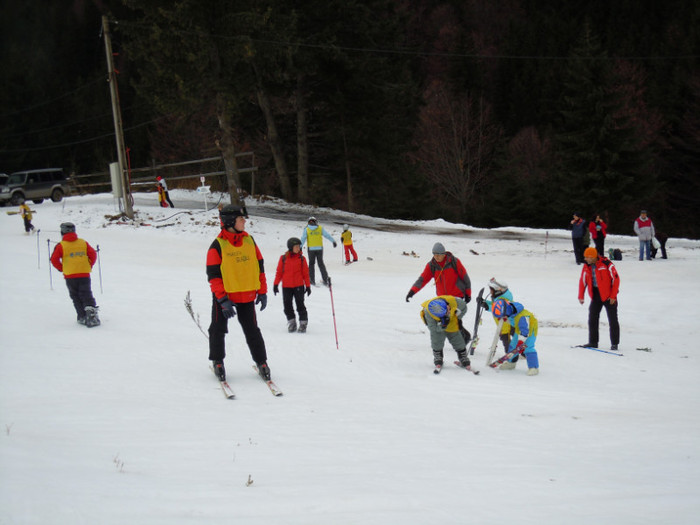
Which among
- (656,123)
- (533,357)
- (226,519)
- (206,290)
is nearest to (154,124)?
(656,123)

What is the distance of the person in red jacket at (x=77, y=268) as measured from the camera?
10820 mm

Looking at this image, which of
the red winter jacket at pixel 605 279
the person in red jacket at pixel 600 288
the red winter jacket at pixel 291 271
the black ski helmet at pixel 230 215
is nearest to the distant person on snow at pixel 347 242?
the red winter jacket at pixel 291 271

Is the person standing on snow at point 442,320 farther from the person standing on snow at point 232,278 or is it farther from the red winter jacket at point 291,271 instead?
the red winter jacket at point 291,271

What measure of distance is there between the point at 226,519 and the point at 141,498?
0.65 meters

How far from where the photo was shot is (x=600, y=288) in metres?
11.3

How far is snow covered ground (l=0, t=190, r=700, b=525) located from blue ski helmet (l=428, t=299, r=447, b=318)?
0.92 metres

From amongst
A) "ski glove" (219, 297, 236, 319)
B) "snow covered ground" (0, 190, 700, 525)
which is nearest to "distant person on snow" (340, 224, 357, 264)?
"snow covered ground" (0, 190, 700, 525)

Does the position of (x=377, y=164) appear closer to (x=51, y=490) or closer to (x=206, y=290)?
(x=206, y=290)

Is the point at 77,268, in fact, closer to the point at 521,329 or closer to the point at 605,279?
the point at 521,329

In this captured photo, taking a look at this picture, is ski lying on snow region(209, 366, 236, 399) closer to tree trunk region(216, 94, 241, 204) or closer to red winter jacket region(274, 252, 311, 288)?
red winter jacket region(274, 252, 311, 288)

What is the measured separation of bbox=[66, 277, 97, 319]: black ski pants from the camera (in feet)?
35.7

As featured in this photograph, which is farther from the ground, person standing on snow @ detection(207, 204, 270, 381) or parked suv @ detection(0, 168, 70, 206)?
parked suv @ detection(0, 168, 70, 206)

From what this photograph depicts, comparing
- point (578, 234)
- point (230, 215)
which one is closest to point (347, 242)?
point (578, 234)

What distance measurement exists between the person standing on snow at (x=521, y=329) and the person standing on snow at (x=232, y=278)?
380cm
